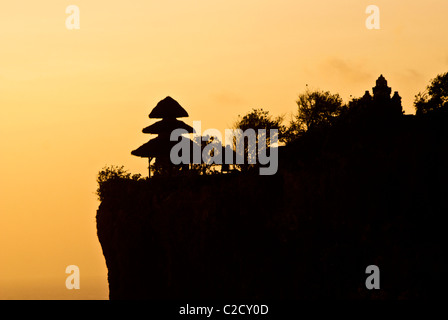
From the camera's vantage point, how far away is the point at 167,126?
73.9 meters

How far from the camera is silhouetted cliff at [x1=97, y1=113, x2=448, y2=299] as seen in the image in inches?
2245

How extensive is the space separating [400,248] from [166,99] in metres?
24.7

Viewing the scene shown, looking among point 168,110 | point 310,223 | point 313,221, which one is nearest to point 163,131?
point 168,110

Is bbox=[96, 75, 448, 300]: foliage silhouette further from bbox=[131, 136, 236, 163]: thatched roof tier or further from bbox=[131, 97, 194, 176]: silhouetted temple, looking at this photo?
bbox=[131, 97, 194, 176]: silhouetted temple

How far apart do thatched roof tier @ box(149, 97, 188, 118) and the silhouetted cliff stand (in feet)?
21.1

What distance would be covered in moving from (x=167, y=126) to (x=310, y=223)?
17.0 metres

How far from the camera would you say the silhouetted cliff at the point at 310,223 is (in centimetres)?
5703

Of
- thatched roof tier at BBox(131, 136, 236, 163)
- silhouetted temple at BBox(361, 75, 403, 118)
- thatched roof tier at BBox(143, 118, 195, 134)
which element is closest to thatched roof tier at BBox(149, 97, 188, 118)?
thatched roof tier at BBox(143, 118, 195, 134)

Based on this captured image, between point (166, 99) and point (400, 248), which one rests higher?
point (166, 99)
